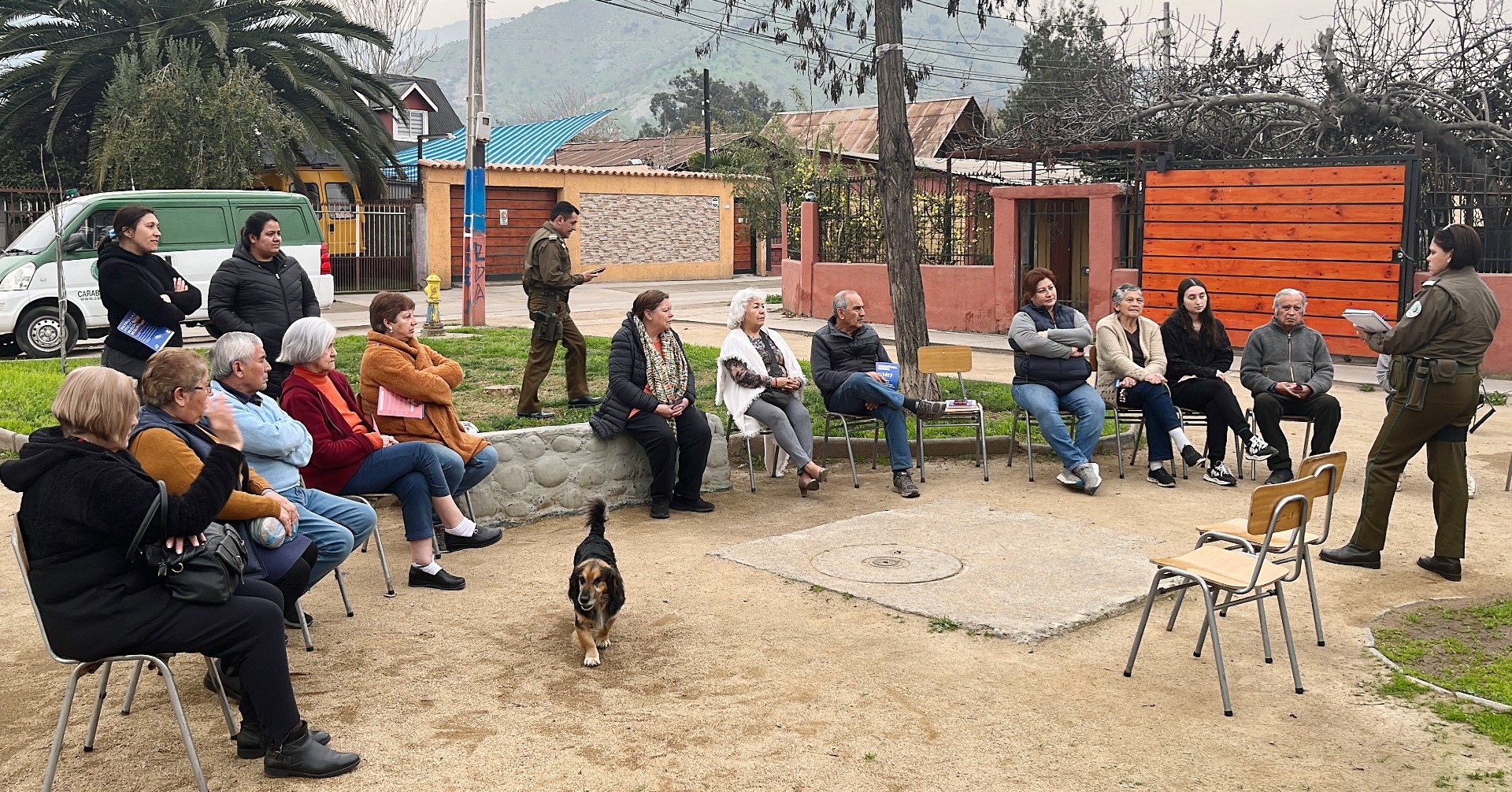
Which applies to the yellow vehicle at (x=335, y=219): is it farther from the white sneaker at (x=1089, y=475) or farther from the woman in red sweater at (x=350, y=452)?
the woman in red sweater at (x=350, y=452)

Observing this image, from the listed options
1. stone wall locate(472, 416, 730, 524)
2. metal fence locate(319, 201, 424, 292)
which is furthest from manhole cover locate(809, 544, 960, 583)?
metal fence locate(319, 201, 424, 292)

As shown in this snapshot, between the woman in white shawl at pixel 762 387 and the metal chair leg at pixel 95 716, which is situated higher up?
the woman in white shawl at pixel 762 387

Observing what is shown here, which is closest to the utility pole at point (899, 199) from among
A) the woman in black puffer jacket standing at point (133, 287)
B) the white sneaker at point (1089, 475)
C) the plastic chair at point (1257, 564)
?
the white sneaker at point (1089, 475)

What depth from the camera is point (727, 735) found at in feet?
14.4

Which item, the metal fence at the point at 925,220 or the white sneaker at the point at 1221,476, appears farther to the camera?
the metal fence at the point at 925,220

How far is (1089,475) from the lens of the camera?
8383 mm

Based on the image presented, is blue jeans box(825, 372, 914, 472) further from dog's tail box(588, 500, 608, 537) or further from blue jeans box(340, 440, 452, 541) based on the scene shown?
blue jeans box(340, 440, 452, 541)

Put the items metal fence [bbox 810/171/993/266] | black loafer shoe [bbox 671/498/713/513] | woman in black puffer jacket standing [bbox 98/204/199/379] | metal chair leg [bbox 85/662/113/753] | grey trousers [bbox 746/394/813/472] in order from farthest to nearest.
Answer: metal fence [bbox 810/171/993/266]
grey trousers [bbox 746/394/813/472]
black loafer shoe [bbox 671/498/713/513]
woman in black puffer jacket standing [bbox 98/204/199/379]
metal chair leg [bbox 85/662/113/753]

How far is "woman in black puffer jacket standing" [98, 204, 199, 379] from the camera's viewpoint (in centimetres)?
718

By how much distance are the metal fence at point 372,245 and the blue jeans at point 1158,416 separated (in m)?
20.5

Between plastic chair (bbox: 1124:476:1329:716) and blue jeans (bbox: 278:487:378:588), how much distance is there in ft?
10.3

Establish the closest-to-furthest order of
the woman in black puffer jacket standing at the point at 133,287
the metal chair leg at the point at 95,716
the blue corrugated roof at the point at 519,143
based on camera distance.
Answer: the metal chair leg at the point at 95,716 < the woman in black puffer jacket standing at the point at 133,287 < the blue corrugated roof at the point at 519,143

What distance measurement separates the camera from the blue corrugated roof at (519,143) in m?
40.3

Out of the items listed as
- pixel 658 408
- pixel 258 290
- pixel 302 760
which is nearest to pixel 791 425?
pixel 658 408
